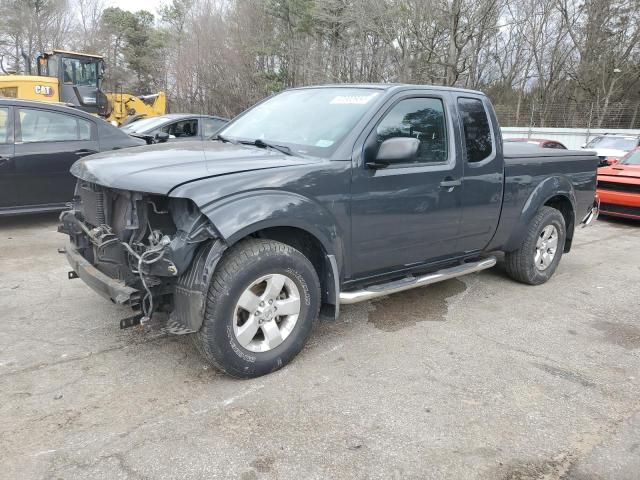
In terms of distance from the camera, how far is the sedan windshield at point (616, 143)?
15177mm

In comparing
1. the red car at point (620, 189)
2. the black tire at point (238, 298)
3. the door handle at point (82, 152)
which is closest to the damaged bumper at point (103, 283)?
the black tire at point (238, 298)

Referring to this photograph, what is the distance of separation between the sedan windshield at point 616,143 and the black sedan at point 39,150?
14.2 m

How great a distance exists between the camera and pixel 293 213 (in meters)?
3.31

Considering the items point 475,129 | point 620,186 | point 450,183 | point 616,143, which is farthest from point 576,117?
point 450,183

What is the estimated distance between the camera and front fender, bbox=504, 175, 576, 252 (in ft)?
16.8

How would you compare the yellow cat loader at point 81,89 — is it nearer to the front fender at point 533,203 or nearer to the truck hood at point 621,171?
the truck hood at point 621,171

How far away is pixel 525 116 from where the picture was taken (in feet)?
90.2

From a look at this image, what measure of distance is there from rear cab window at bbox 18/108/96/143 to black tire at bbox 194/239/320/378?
496 cm

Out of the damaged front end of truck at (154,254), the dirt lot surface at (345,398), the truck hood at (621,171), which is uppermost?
the truck hood at (621,171)

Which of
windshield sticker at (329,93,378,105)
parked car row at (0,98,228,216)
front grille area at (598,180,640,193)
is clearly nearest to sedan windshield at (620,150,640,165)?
front grille area at (598,180,640,193)

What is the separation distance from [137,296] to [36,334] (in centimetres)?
134

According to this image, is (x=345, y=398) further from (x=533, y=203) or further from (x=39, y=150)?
(x=39, y=150)

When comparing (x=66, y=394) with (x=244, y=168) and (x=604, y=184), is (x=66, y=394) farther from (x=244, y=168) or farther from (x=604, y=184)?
(x=604, y=184)

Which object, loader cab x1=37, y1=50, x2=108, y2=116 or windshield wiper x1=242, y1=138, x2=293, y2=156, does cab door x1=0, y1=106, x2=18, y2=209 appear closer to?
windshield wiper x1=242, y1=138, x2=293, y2=156
